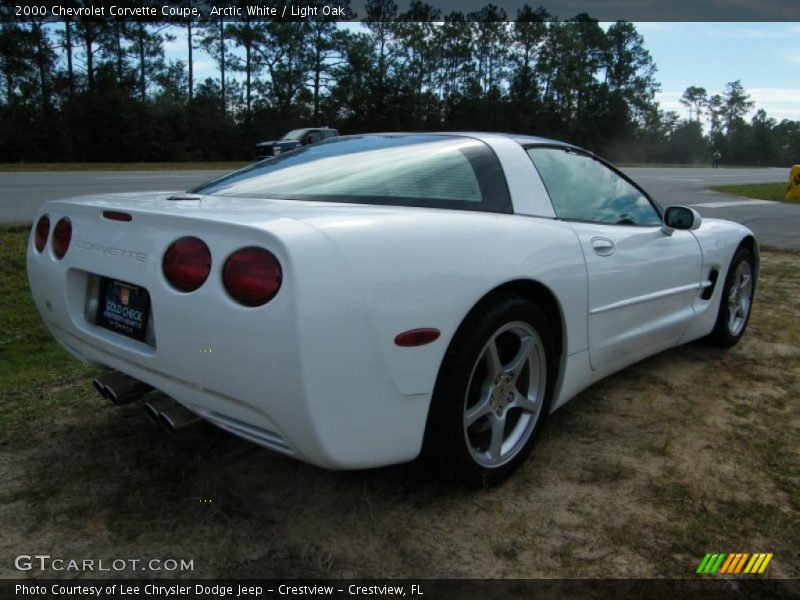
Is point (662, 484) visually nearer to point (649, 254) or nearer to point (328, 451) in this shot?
point (649, 254)

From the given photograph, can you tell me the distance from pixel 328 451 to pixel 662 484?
53.6 inches

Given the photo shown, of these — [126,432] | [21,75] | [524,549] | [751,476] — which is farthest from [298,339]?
[21,75]

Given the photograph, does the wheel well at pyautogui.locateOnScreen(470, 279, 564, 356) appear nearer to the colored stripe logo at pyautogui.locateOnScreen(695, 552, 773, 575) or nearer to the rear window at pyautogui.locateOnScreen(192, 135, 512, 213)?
the rear window at pyautogui.locateOnScreen(192, 135, 512, 213)

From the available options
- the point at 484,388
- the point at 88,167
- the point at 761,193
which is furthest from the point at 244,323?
the point at 88,167

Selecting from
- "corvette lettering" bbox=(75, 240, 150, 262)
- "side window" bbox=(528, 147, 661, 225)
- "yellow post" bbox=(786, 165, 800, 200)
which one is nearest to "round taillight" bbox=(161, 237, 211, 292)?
"corvette lettering" bbox=(75, 240, 150, 262)

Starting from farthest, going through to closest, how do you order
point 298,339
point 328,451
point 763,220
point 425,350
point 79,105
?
point 79,105
point 763,220
point 425,350
point 328,451
point 298,339

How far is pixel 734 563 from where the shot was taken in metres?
1.96

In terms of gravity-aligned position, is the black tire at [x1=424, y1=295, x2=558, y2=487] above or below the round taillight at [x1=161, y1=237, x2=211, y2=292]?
below

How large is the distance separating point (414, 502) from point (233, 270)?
3.45 ft

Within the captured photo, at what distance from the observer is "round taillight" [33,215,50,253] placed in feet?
8.18

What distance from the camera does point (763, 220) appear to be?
11008 millimetres

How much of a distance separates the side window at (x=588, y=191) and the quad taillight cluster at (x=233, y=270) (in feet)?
4.69

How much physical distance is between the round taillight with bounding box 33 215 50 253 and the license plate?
1.35 ft

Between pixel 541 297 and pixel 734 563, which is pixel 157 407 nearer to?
pixel 541 297
